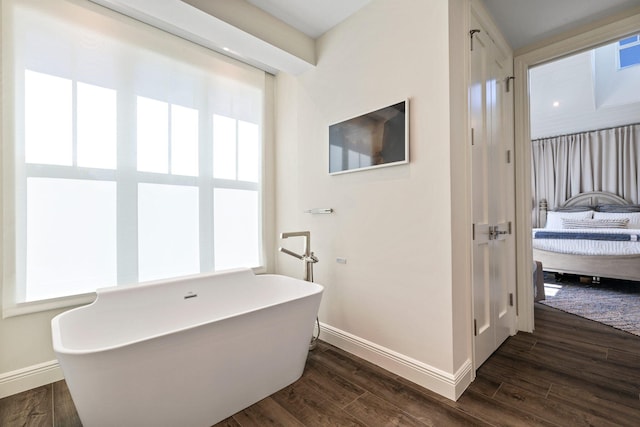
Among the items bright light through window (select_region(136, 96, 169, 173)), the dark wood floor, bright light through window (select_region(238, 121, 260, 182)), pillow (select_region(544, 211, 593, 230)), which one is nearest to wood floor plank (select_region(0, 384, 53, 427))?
the dark wood floor

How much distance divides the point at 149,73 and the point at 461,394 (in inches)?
121

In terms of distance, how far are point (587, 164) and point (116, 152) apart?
25.7 feet

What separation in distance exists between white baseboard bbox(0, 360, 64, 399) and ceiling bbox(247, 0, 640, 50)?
110 inches

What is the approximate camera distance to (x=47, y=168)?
1.82 metres

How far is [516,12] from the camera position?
2.05 m

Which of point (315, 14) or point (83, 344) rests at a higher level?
point (315, 14)

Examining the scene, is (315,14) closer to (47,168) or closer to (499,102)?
(499,102)

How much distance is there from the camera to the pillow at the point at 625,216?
480 centimetres

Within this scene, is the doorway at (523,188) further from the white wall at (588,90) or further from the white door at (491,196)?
the white wall at (588,90)

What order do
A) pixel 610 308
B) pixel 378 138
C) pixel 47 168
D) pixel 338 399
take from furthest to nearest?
pixel 610 308
pixel 378 138
pixel 47 168
pixel 338 399

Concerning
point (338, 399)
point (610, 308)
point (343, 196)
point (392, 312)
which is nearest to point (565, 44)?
point (343, 196)

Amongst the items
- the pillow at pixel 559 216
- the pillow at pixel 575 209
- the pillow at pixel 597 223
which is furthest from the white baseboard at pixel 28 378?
the pillow at pixel 575 209

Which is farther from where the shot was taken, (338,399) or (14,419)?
(338,399)

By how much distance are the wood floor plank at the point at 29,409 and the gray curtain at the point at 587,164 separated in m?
7.22
